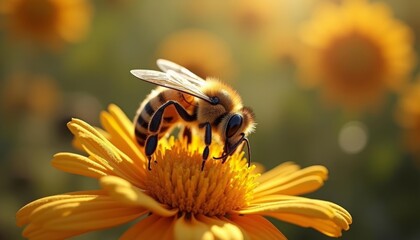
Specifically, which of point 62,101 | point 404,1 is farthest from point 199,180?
point 404,1

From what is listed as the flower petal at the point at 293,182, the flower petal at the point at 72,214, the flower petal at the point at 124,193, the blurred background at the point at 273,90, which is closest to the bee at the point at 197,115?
the flower petal at the point at 293,182

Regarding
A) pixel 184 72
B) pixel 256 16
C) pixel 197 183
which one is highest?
pixel 256 16

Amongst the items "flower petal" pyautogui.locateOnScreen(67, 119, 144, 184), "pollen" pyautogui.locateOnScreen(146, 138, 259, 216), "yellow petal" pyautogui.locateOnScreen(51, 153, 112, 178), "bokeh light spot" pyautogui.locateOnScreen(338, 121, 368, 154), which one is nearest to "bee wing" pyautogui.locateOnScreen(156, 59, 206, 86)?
"pollen" pyautogui.locateOnScreen(146, 138, 259, 216)

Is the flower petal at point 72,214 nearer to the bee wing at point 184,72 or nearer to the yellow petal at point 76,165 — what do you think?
the yellow petal at point 76,165

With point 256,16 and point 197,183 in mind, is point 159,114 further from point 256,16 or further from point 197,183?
point 256,16

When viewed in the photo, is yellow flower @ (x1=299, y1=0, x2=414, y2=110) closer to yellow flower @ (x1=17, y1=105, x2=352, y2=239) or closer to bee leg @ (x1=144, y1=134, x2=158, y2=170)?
yellow flower @ (x1=17, y1=105, x2=352, y2=239)

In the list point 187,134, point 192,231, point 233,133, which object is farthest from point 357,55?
point 192,231

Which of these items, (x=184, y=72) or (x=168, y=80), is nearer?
(x=168, y=80)
